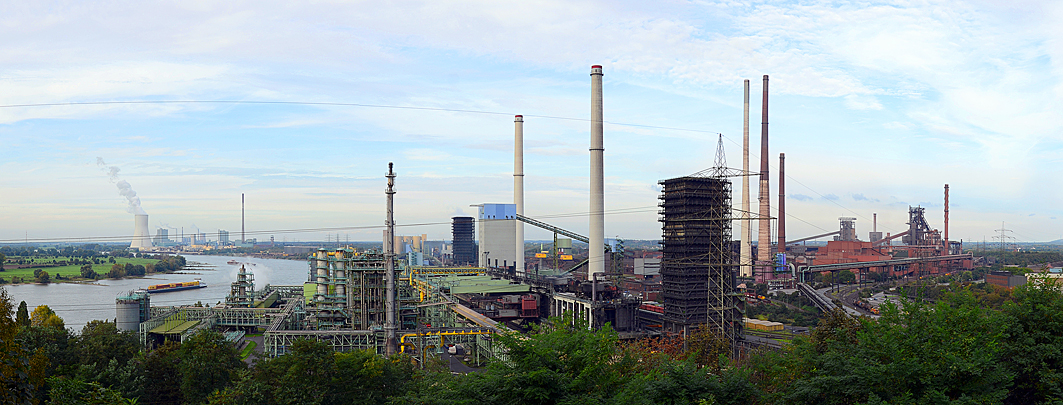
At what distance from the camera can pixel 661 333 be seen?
3628 cm

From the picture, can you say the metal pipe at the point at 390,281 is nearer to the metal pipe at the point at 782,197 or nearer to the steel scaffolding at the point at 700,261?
the steel scaffolding at the point at 700,261

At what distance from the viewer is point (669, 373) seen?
12.0m

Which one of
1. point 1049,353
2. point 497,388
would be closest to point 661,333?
point 1049,353

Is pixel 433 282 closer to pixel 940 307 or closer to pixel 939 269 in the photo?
pixel 940 307

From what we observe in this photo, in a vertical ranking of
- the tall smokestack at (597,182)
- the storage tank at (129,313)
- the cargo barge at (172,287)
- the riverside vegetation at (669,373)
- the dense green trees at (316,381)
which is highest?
the tall smokestack at (597,182)

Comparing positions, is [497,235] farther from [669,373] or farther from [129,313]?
[669,373]

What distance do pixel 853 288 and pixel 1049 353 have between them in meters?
60.6

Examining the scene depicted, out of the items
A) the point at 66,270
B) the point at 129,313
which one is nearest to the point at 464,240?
the point at 66,270

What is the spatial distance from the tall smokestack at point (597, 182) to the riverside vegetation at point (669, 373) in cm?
3103

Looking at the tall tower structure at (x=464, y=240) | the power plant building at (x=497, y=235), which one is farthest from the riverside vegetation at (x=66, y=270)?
the power plant building at (x=497, y=235)

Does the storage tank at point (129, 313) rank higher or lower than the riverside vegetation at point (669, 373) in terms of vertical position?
lower

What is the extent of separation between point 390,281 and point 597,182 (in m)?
24.2

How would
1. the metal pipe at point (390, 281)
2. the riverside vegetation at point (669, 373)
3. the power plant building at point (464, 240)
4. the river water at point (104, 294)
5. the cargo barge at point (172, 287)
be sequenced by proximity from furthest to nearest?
the power plant building at point (464, 240), the cargo barge at point (172, 287), the river water at point (104, 294), the metal pipe at point (390, 281), the riverside vegetation at point (669, 373)

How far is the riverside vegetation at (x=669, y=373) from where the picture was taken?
35.5 ft
